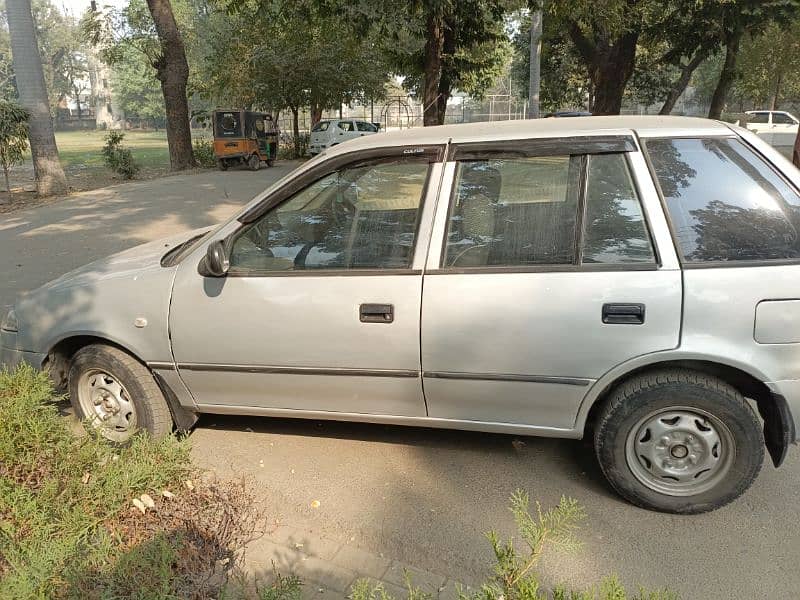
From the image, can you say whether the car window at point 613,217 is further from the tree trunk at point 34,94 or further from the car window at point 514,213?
the tree trunk at point 34,94

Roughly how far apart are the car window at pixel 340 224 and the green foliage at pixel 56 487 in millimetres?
1070

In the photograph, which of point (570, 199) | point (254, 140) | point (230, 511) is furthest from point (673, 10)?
point (230, 511)

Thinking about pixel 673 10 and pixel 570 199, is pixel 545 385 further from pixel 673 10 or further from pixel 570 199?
pixel 673 10

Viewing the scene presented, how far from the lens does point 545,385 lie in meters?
3.05

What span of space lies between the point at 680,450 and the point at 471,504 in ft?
3.46

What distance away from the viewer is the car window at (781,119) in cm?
3619

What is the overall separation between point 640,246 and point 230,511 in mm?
2242

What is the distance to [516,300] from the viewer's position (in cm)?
297

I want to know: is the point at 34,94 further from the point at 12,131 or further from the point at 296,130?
the point at 296,130

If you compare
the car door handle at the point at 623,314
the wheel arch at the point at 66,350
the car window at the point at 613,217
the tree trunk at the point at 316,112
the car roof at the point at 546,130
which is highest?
the tree trunk at the point at 316,112

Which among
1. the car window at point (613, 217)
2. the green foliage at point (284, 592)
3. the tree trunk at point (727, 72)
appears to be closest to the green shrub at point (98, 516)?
the green foliage at point (284, 592)

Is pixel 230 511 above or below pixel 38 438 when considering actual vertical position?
below

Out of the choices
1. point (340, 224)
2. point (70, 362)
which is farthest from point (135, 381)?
point (340, 224)

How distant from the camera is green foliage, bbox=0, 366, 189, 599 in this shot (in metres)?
2.26
